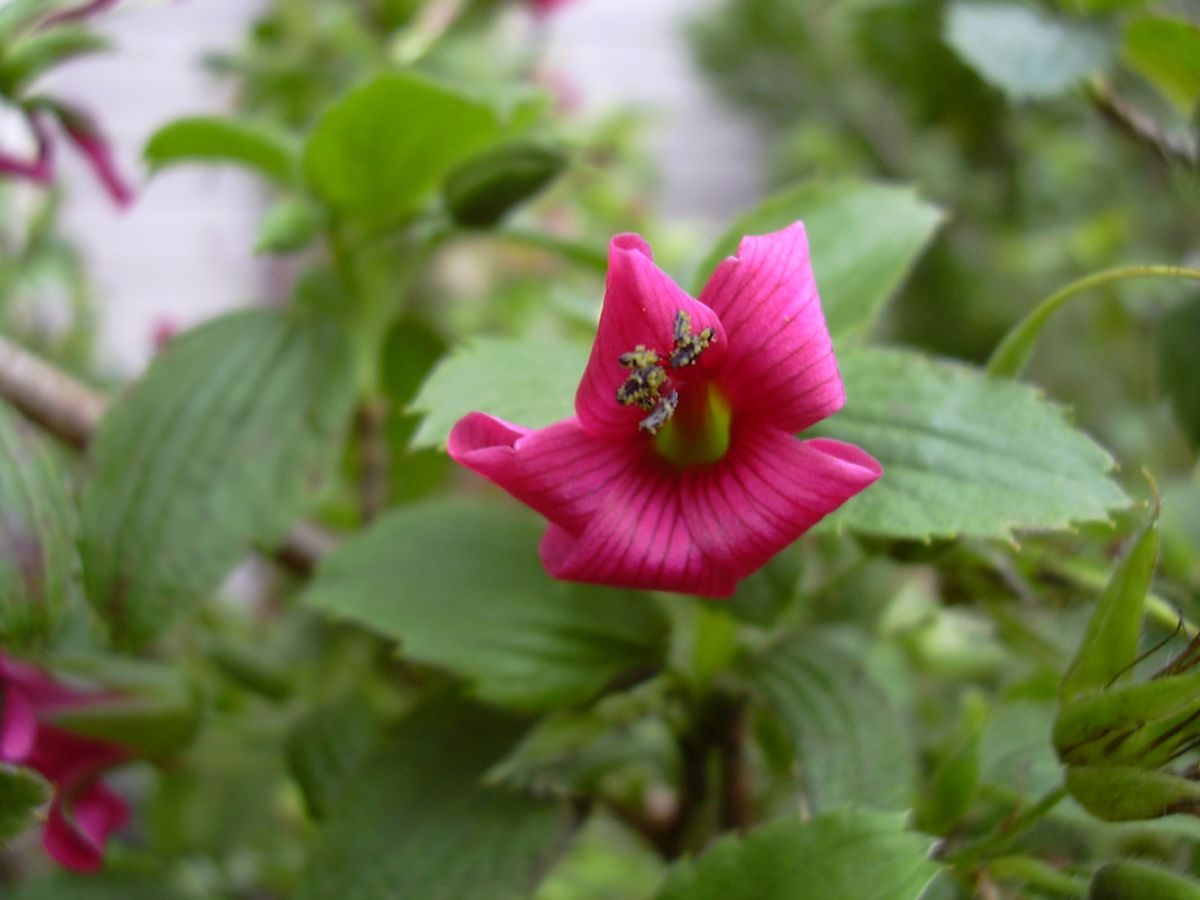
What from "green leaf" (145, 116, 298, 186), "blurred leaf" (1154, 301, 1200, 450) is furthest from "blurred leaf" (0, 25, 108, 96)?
"blurred leaf" (1154, 301, 1200, 450)

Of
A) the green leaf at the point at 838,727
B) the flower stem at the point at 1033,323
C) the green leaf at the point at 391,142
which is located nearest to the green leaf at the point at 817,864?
the green leaf at the point at 838,727

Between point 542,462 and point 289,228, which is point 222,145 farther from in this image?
point 542,462

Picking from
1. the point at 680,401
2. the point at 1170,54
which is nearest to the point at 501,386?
the point at 680,401

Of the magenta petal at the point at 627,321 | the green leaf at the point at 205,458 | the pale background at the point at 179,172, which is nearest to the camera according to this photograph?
the magenta petal at the point at 627,321

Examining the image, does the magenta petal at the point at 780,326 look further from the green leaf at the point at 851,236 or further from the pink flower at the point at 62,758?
the pink flower at the point at 62,758

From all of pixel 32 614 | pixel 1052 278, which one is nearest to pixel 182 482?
pixel 32 614

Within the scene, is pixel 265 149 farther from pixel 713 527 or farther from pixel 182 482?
pixel 713 527

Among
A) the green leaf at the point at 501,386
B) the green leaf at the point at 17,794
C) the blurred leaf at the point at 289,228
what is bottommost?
the green leaf at the point at 17,794

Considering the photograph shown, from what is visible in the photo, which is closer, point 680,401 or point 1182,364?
point 680,401
